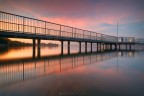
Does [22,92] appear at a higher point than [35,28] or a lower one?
lower

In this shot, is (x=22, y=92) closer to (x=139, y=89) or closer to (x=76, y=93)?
(x=76, y=93)

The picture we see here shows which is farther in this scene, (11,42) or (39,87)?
(11,42)

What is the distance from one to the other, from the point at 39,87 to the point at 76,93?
54.7 inches

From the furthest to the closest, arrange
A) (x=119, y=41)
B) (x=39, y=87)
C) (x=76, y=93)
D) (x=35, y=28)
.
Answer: (x=119, y=41)
(x=35, y=28)
(x=39, y=87)
(x=76, y=93)

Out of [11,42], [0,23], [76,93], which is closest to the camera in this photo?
[76,93]

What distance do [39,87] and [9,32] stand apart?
13615 millimetres

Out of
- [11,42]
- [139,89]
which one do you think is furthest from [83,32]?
[11,42]

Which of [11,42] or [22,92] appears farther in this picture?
[11,42]

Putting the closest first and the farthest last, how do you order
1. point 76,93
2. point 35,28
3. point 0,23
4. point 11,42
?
point 76,93 < point 0,23 < point 35,28 < point 11,42

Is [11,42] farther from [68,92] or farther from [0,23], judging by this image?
[68,92]

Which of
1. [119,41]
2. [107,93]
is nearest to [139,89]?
[107,93]

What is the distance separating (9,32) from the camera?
17.6m

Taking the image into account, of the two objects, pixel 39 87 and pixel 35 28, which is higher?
pixel 35 28

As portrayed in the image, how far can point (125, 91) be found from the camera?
5180mm
